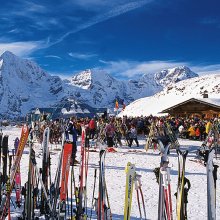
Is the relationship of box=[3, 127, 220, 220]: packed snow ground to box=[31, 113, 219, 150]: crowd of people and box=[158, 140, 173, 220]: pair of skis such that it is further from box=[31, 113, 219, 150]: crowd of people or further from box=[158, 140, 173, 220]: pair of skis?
box=[158, 140, 173, 220]: pair of skis

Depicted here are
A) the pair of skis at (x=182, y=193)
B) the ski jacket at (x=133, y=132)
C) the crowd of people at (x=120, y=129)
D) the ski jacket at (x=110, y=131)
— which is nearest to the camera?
the pair of skis at (x=182, y=193)

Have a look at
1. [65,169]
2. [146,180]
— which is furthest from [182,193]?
[146,180]

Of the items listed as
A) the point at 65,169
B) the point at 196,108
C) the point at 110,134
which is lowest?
the point at 65,169

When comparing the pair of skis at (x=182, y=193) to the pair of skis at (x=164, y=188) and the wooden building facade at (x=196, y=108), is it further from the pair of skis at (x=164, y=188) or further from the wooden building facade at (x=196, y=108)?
the wooden building facade at (x=196, y=108)

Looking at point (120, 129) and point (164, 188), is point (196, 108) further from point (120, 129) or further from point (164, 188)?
point (164, 188)

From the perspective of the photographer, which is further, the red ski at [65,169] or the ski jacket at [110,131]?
the ski jacket at [110,131]

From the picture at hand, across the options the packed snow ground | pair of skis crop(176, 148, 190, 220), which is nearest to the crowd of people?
the packed snow ground

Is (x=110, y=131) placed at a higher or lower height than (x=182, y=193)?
higher

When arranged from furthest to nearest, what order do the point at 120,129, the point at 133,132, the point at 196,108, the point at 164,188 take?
the point at 196,108, the point at 120,129, the point at 133,132, the point at 164,188

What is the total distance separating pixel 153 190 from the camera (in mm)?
9695

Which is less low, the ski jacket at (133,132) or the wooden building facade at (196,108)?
the wooden building facade at (196,108)

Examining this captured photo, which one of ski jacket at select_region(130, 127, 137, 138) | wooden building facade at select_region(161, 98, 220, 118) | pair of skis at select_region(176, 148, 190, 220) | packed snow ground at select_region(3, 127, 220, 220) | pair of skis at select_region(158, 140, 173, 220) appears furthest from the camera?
wooden building facade at select_region(161, 98, 220, 118)

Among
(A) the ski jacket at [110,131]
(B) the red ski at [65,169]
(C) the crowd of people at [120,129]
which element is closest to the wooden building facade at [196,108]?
(C) the crowd of people at [120,129]

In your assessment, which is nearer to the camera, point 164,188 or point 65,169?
point 164,188
